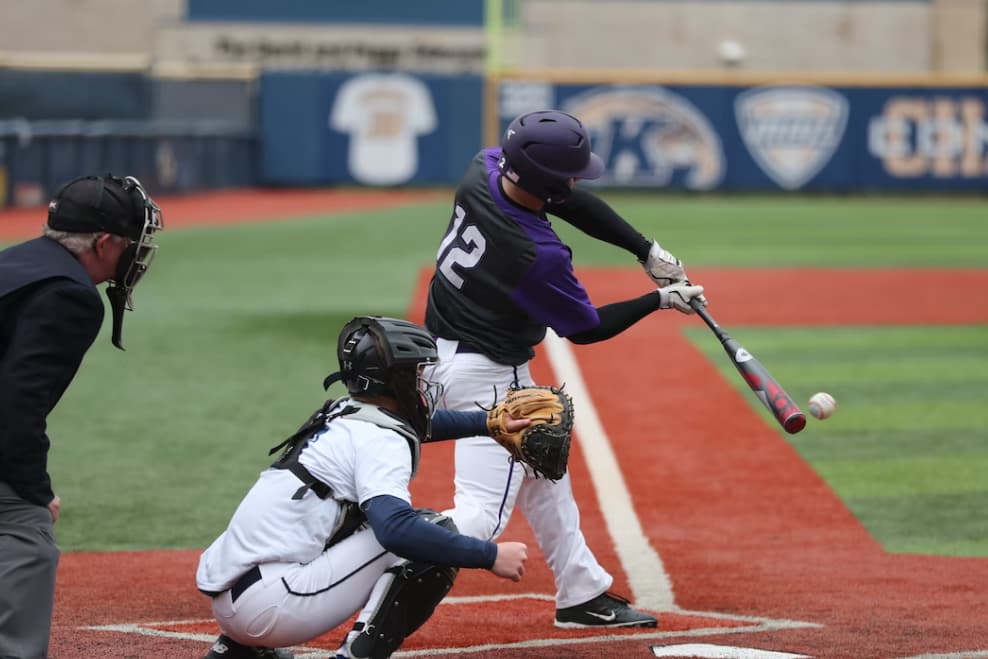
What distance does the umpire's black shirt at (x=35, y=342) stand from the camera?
13.2ft

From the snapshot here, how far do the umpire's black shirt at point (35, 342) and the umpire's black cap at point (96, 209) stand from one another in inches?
4.9

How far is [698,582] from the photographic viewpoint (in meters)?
6.00

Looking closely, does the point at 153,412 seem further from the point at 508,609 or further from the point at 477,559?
the point at 477,559

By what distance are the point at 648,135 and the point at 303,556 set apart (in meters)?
28.1

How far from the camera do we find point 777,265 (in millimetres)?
19172

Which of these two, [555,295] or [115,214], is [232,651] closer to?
[115,214]

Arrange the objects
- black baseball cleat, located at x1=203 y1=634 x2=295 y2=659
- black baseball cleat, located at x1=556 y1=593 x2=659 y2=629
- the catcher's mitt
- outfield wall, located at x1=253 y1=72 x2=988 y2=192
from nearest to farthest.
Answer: black baseball cleat, located at x1=203 y1=634 x2=295 y2=659
the catcher's mitt
black baseball cleat, located at x1=556 y1=593 x2=659 y2=629
outfield wall, located at x1=253 y1=72 x2=988 y2=192

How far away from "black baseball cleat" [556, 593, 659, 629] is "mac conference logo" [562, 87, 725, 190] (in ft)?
86.5

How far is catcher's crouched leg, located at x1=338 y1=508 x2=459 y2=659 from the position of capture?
4262 mm

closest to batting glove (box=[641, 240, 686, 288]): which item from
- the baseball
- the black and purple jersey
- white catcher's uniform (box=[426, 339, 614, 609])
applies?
the black and purple jersey

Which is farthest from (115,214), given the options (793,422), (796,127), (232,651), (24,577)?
(796,127)

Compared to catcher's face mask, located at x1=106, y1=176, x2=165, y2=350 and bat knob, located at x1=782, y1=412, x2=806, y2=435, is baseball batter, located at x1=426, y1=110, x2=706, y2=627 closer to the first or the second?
bat knob, located at x1=782, y1=412, x2=806, y2=435

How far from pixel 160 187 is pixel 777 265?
13325 mm

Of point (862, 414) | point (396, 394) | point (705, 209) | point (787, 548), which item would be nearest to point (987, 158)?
point (705, 209)
